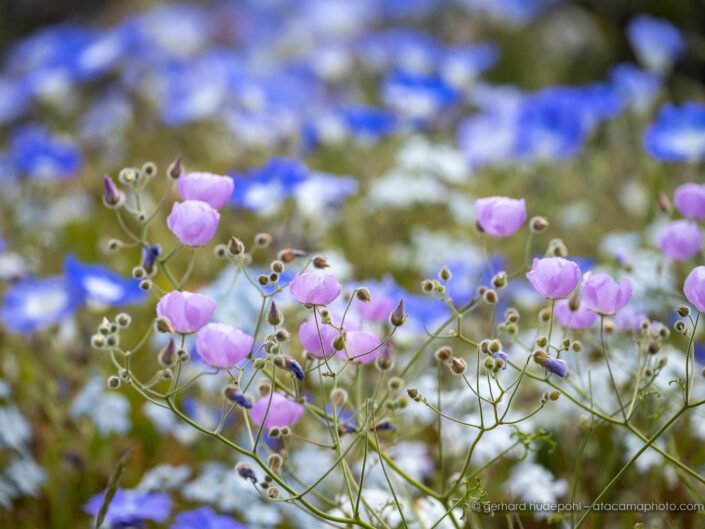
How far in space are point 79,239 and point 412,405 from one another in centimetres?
142

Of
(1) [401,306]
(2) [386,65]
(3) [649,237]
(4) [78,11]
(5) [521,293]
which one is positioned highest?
(4) [78,11]

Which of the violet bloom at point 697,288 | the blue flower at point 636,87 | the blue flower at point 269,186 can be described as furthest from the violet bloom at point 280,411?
the blue flower at point 636,87

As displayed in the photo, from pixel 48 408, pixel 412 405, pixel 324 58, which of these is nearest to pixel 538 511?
pixel 412 405

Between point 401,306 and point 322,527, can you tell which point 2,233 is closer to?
point 322,527

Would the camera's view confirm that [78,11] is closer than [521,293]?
No

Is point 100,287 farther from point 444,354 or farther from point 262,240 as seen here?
point 444,354

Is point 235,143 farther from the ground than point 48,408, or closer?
farther from the ground

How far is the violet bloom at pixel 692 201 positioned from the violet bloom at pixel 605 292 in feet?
0.83

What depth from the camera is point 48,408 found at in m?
1.50

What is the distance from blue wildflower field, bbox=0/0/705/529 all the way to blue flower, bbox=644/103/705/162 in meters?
0.01

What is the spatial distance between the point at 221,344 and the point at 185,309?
52mm

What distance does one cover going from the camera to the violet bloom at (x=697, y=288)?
0.86 meters

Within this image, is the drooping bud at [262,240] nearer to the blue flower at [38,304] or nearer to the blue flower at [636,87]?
the blue flower at [38,304]

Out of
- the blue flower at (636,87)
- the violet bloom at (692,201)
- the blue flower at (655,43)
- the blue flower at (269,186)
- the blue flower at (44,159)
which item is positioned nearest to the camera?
the violet bloom at (692,201)
